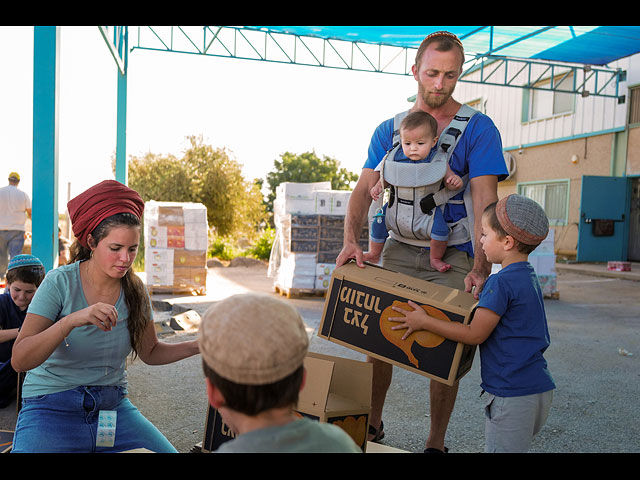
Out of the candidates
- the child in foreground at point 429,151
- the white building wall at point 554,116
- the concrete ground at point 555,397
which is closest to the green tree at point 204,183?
the white building wall at point 554,116

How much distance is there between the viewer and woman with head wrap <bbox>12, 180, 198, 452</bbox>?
2.22 m

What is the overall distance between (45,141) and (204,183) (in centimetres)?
1616

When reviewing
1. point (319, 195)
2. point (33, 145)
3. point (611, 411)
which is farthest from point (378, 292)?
point (319, 195)

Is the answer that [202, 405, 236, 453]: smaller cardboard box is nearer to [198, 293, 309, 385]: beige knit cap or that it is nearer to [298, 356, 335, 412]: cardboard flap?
[298, 356, 335, 412]: cardboard flap

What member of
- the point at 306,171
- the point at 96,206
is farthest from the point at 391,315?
the point at 306,171

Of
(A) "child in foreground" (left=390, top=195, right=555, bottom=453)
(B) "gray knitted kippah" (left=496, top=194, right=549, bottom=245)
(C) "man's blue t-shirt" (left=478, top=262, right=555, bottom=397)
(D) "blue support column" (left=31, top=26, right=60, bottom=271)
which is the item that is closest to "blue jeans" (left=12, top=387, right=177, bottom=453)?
(A) "child in foreground" (left=390, top=195, right=555, bottom=453)

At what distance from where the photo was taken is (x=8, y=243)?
29.3 feet

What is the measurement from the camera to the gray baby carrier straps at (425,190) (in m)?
2.86

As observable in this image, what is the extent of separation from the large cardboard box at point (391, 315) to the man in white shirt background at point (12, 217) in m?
7.65

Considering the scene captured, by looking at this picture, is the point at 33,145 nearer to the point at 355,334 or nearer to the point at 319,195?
the point at 355,334

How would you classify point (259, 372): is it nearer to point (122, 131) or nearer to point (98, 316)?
point (98, 316)

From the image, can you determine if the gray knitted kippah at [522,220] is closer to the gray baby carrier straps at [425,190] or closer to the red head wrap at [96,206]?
the gray baby carrier straps at [425,190]
